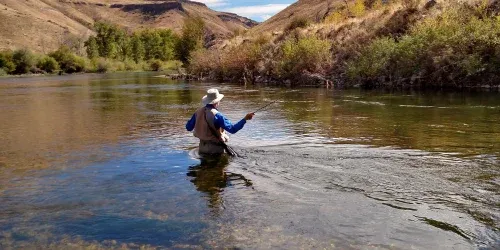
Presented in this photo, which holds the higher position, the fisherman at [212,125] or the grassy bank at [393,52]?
the grassy bank at [393,52]

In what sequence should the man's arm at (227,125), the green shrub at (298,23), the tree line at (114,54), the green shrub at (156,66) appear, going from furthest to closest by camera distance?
the green shrub at (156,66)
the tree line at (114,54)
the green shrub at (298,23)
the man's arm at (227,125)

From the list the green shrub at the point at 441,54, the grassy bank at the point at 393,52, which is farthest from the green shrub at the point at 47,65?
the green shrub at the point at 441,54

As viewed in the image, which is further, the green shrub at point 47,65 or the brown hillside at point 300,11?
the green shrub at point 47,65

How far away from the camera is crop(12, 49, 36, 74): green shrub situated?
9800 centimetres

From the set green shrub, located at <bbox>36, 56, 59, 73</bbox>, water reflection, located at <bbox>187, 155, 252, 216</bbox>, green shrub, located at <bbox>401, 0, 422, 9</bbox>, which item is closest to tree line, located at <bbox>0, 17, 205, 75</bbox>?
green shrub, located at <bbox>36, 56, 59, 73</bbox>

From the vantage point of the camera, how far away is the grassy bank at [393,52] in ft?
89.2

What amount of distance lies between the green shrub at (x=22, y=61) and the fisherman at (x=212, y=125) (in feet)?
322

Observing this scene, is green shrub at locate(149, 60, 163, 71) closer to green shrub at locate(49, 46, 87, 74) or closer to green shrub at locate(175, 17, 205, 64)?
green shrub at locate(175, 17, 205, 64)

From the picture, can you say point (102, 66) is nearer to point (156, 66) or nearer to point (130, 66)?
point (130, 66)

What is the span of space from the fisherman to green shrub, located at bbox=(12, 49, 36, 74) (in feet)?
322

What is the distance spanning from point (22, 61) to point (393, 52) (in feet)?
287

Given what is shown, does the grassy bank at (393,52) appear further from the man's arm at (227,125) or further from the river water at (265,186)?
the man's arm at (227,125)

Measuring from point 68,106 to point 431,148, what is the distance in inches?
819

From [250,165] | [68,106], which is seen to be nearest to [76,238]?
[250,165]
